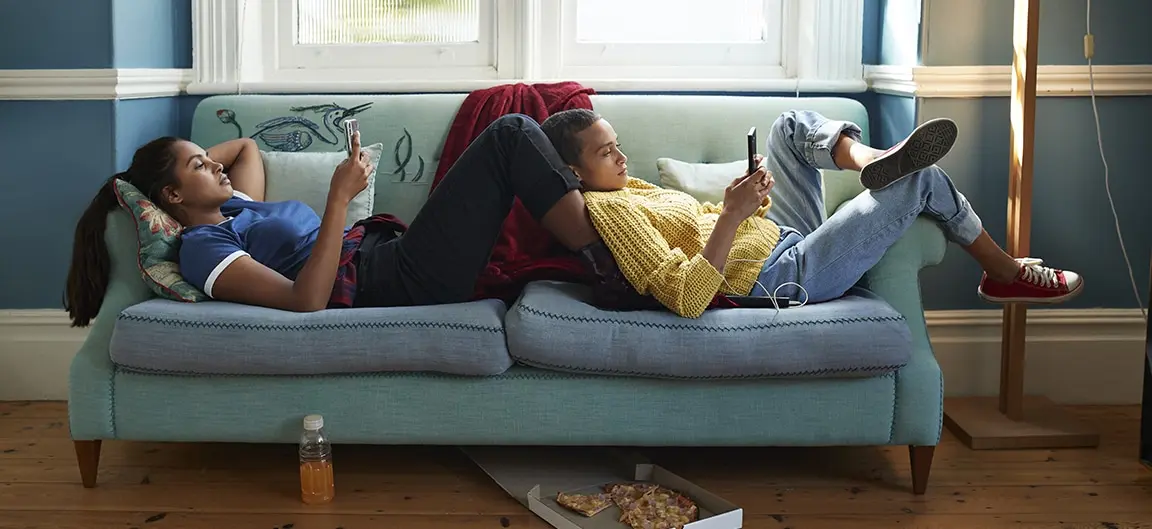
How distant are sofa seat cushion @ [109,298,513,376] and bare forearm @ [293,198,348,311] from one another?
0.19 ft

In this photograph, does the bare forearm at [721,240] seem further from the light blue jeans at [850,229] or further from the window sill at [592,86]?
the window sill at [592,86]

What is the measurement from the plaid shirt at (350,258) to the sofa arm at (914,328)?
43.8 inches

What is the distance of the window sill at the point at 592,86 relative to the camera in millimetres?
3295

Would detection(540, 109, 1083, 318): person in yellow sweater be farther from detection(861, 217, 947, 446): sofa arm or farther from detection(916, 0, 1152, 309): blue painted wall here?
detection(916, 0, 1152, 309): blue painted wall

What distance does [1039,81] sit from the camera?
3010 millimetres

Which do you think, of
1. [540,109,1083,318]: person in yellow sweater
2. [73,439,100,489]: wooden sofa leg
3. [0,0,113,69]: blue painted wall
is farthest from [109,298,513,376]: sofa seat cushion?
[0,0,113,69]: blue painted wall

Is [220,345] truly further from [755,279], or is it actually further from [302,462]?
[755,279]

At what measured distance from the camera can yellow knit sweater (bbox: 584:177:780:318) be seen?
2.29 metres

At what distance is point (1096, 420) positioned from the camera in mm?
2943

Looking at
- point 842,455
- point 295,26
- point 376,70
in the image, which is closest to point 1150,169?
point 842,455

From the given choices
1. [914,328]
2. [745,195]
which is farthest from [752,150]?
[914,328]

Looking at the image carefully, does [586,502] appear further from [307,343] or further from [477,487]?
[307,343]

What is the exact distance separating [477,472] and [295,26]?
1.70 metres

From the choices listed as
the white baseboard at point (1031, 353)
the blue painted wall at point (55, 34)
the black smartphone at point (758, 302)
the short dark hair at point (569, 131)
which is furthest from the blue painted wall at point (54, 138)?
the black smartphone at point (758, 302)
